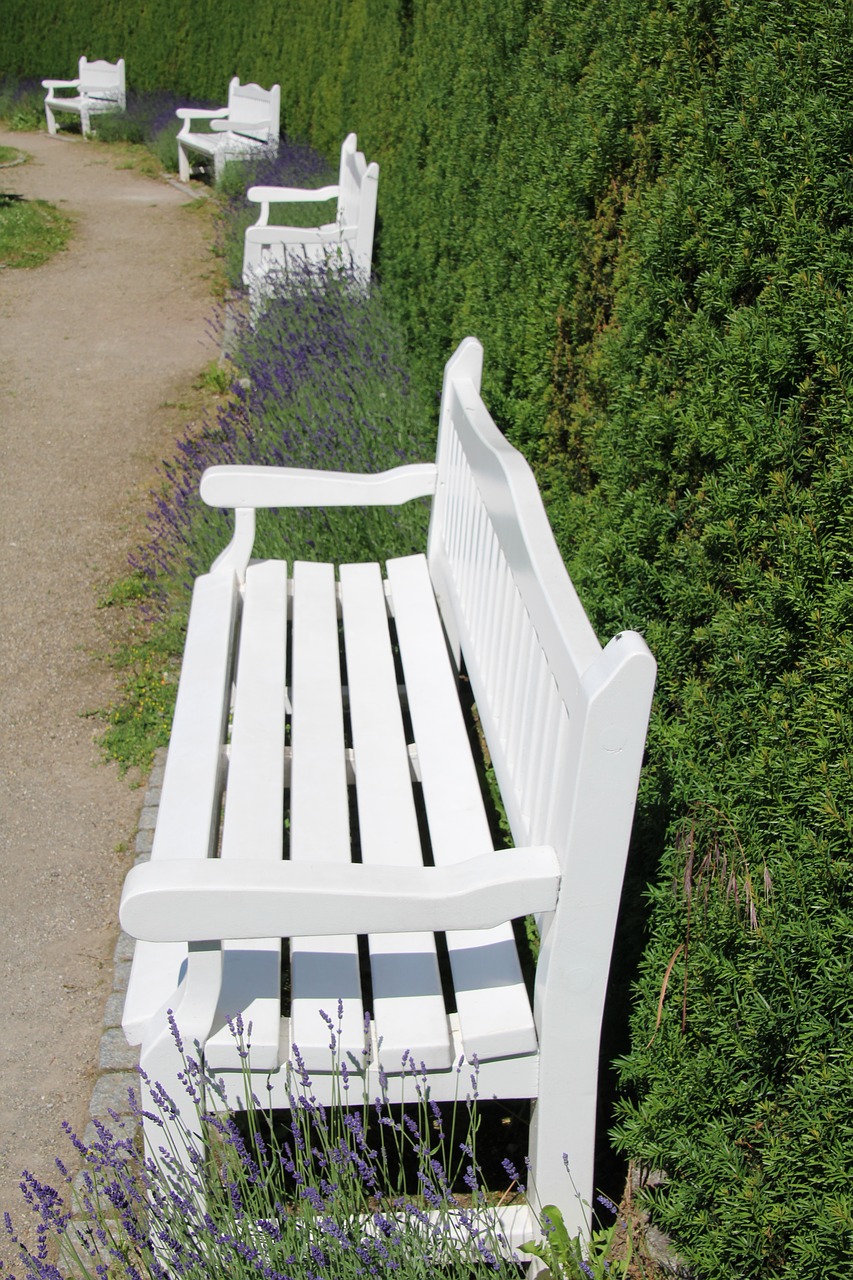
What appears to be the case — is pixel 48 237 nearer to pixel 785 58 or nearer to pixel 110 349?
pixel 110 349

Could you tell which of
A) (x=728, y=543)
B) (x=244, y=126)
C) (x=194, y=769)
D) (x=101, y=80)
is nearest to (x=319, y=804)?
(x=194, y=769)

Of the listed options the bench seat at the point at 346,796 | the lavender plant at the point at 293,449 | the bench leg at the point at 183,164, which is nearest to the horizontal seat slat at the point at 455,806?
the bench seat at the point at 346,796

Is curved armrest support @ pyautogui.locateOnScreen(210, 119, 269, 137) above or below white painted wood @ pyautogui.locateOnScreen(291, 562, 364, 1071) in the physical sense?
above

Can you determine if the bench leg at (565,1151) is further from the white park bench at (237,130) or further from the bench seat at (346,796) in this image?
the white park bench at (237,130)

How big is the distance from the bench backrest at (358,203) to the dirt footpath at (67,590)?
4.99 feet

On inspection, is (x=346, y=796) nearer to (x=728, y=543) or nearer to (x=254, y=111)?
(x=728, y=543)

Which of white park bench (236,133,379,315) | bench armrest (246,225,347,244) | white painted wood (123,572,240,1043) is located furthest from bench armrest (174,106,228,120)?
white painted wood (123,572,240,1043)

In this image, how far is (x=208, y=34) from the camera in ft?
50.8

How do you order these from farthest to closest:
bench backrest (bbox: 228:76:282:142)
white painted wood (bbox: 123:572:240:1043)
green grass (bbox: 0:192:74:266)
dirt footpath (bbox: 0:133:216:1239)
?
bench backrest (bbox: 228:76:282:142), green grass (bbox: 0:192:74:266), dirt footpath (bbox: 0:133:216:1239), white painted wood (bbox: 123:572:240:1043)

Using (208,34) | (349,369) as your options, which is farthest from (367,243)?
(208,34)

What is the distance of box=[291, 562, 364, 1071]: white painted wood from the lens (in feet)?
6.91

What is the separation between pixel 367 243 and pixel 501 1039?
566cm

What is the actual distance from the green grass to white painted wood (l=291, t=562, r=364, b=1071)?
8431mm

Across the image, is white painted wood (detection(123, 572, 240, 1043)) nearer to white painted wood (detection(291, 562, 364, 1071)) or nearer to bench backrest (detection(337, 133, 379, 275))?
white painted wood (detection(291, 562, 364, 1071))
